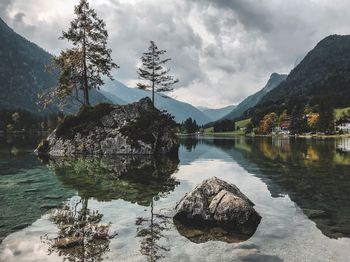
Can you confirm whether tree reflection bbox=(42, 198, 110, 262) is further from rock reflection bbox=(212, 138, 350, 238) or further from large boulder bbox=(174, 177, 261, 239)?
rock reflection bbox=(212, 138, 350, 238)

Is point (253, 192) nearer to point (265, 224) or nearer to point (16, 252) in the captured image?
point (265, 224)

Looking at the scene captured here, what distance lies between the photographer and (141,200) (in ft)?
76.0

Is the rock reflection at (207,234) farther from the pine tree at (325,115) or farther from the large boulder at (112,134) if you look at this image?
the pine tree at (325,115)

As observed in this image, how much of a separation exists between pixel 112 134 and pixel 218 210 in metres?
44.6

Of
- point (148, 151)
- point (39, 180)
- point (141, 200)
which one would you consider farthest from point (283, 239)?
point (148, 151)

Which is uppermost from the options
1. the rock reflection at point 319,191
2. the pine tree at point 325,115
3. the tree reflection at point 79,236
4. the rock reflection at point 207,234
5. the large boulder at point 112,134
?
the pine tree at point 325,115

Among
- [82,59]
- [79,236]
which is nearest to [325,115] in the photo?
[82,59]

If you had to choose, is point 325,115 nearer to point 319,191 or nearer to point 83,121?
point 83,121

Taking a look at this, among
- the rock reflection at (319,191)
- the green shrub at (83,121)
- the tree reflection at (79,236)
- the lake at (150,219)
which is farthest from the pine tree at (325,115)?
the tree reflection at (79,236)

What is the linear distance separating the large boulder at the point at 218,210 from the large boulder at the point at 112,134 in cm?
4040

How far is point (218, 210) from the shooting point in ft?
59.3

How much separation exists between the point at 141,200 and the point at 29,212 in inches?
258

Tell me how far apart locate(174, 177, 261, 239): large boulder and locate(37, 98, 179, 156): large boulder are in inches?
1591

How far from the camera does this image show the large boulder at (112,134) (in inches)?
2355
